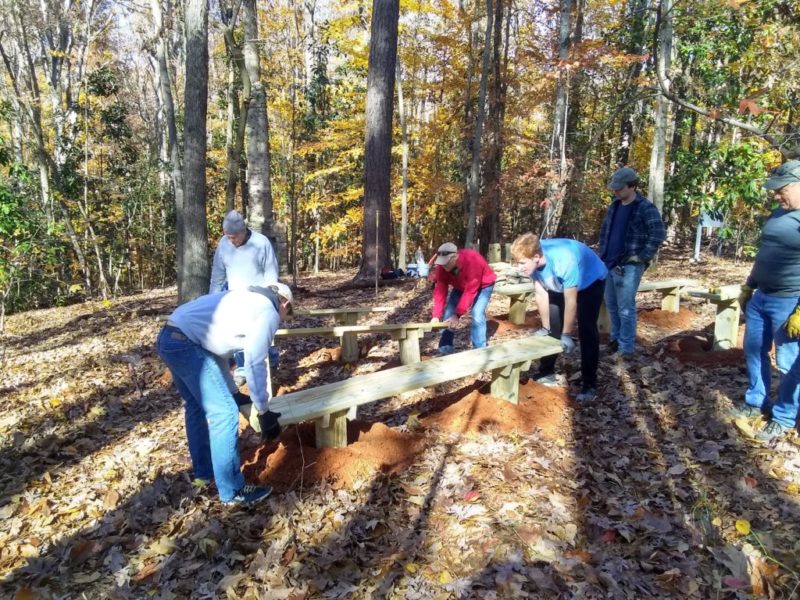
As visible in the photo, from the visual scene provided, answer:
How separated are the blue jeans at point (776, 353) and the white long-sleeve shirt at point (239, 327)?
337cm

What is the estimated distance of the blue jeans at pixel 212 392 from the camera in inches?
119

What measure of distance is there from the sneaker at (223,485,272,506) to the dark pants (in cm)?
284

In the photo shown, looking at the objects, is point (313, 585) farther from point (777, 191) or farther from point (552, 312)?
Answer: point (777, 191)

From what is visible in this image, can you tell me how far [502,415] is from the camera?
417 cm

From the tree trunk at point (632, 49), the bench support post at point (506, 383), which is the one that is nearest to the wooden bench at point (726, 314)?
the bench support post at point (506, 383)

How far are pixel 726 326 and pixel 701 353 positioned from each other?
1.31 ft

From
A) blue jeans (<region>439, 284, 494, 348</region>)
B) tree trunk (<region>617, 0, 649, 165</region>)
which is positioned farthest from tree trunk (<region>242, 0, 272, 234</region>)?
tree trunk (<region>617, 0, 649, 165</region>)

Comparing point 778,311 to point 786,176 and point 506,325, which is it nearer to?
point 786,176

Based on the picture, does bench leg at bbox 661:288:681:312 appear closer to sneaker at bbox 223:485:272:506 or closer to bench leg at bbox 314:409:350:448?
bench leg at bbox 314:409:350:448

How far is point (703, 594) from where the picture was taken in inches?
95.8

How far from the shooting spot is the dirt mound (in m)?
3.48

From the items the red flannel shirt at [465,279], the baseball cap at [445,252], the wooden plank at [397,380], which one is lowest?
the wooden plank at [397,380]

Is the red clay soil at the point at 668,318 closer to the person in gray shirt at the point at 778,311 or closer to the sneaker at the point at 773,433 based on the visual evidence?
the person in gray shirt at the point at 778,311

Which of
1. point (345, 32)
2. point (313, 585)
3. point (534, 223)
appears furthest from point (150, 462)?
point (534, 223)
